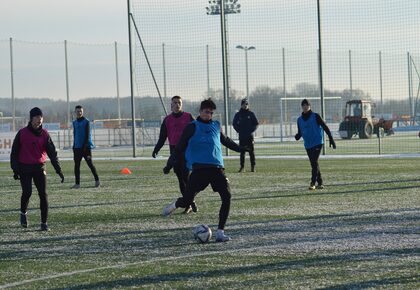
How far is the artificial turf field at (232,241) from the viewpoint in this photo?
10.4m

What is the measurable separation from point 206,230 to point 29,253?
230 cm

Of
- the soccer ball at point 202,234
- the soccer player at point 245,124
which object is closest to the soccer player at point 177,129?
the soccer ball at point 202,234

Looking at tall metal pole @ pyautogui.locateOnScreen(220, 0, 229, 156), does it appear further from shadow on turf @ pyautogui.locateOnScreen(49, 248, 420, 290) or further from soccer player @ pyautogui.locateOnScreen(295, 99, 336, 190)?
shadow on turf @ pyautogui.locateOnScreen(49, 248, 420, 290)

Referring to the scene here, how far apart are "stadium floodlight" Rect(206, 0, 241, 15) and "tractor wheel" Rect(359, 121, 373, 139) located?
17065 mm

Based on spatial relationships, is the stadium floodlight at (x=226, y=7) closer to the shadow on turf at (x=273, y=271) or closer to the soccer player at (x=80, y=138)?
the soccer player at (x=80, y=138)

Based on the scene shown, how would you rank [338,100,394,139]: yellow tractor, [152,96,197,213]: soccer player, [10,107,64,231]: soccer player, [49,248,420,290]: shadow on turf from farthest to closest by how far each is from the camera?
1. [338,100,394,139]: yellow tractor
2. [152,96,197,213]: soccer player
3. [10,107,64,231]: soccer player
4. [49,248,420,290]: shadow on turf

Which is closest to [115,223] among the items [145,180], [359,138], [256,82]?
[145,180]

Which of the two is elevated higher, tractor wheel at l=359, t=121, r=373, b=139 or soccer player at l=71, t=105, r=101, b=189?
soccer player at l=71, t=105, r=101, b=189

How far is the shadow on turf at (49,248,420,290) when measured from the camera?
9.84m

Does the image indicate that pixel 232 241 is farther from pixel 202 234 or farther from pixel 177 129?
pixel 177 129

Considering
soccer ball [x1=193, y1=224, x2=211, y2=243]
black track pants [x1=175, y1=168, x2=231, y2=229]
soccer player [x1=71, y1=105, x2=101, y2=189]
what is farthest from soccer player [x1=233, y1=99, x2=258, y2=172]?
soccer ball [x1=193, y1=224, x2=211, y2=243]

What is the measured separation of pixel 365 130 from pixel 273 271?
5065 cm

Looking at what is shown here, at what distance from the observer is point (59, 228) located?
51.5ft

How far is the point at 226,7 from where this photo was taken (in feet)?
146
